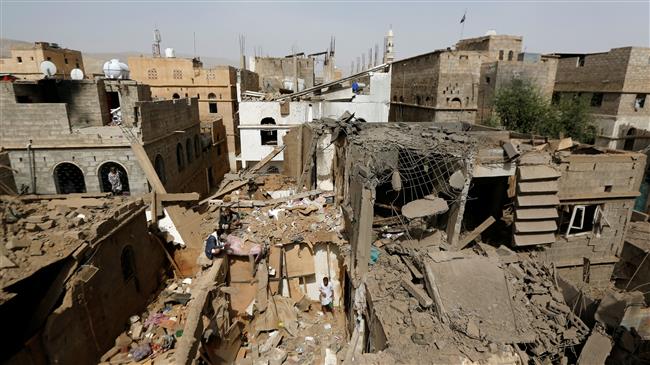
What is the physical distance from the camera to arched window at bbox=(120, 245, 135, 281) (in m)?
10.0

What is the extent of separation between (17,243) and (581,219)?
54.2 ft

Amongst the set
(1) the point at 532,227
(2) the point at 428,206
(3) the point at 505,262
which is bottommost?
(3) the point at 505,262

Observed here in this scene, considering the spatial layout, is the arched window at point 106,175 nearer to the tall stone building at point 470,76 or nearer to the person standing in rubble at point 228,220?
the person standing in rubble at point 228,220

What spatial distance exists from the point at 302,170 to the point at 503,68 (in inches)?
601

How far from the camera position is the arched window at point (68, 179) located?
11.9 m

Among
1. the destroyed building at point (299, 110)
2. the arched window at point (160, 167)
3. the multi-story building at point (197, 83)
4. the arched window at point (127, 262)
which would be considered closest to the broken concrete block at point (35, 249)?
the arched window at point (127, 262)

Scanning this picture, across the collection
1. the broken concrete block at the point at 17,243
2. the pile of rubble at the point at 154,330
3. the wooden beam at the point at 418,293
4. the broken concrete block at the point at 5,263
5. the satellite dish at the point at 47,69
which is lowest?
the pile of rubble at the point at 154,330

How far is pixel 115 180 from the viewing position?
39.8 ft

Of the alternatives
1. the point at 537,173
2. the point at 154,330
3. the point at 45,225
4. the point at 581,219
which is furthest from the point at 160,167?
the point at 581,219

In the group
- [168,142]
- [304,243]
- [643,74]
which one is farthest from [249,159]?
[643,74]

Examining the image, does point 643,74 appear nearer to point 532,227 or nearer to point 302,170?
point 532,227

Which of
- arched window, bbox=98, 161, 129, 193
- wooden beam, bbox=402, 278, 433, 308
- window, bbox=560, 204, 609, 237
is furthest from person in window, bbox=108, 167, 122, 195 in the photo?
window, bbox=560, 204, 609, 237

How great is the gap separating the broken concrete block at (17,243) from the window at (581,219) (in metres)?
15.6

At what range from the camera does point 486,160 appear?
955 centimetres
